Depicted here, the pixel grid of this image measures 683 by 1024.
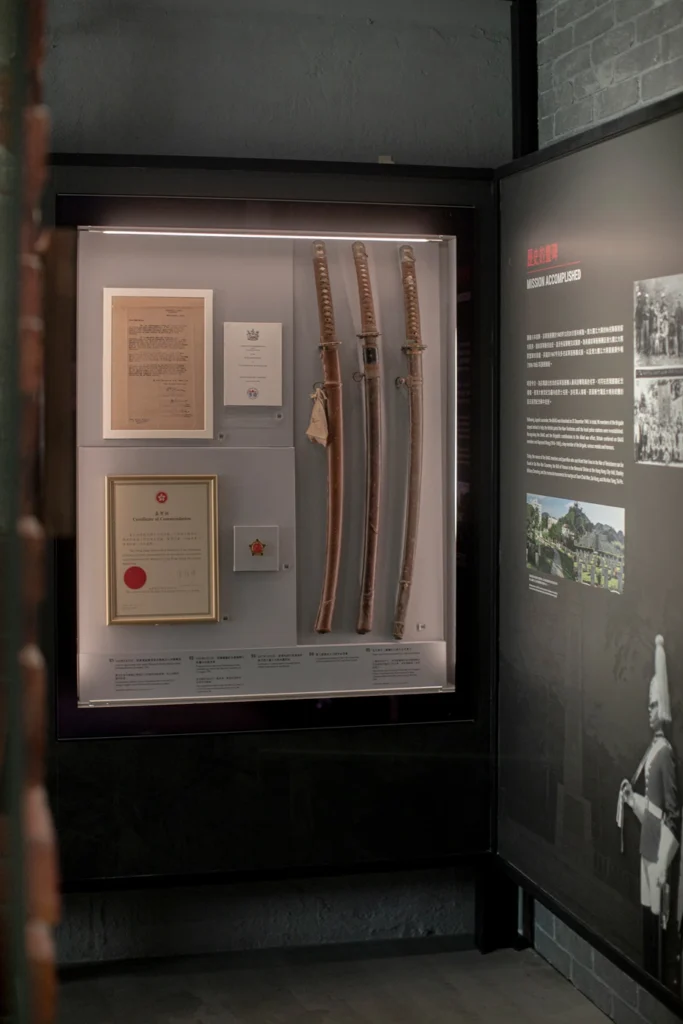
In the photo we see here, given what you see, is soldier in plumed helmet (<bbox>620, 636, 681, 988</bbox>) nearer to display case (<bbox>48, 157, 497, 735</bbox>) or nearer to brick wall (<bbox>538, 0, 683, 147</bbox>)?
display case (<bbox>48, 157, 497, 735</bbox>)

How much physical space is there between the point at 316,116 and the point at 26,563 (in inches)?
149

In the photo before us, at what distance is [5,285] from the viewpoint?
1.68 feet

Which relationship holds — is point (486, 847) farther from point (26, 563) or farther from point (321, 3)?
point (26, 563)

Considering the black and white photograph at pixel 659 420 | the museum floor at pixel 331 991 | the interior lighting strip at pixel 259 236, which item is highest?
the interior lighting strip at pixel 259 236

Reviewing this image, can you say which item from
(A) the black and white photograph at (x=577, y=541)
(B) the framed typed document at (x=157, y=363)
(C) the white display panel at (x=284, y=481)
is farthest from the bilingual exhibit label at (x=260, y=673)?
(B) the framed typed document at (x=157, y=363)

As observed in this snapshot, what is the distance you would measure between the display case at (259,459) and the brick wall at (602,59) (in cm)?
54

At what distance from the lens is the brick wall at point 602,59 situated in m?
3.24

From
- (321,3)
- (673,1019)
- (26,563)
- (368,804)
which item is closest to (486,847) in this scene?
(368,804)

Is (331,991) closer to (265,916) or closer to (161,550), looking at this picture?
(265,916)

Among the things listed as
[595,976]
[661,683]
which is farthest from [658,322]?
[595,976]

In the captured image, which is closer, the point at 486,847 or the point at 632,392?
the point at 632,392

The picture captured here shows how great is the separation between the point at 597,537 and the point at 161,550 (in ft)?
4.51

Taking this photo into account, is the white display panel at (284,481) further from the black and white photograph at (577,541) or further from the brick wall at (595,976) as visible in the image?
the brick wall at (595,976)

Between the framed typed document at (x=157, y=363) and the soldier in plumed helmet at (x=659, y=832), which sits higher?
the framed typed document at (x=157, y=363)
